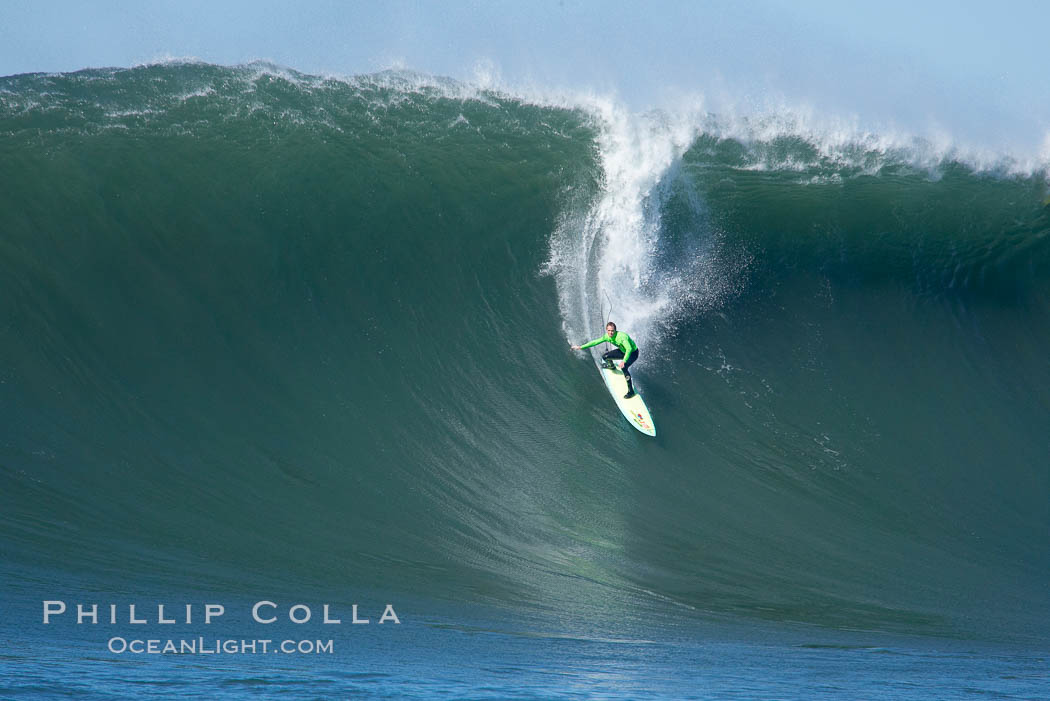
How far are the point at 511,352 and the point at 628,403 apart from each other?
1.31 m

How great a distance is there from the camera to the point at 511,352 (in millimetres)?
9359

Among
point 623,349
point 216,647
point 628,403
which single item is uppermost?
point 623,349

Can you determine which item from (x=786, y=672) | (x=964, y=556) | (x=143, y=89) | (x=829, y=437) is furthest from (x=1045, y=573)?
(x=143, y=89)

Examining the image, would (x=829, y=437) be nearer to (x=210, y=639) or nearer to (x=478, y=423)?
(x=478, y=423)

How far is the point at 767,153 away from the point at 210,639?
9.06m

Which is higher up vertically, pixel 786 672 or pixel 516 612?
pixel 516 612

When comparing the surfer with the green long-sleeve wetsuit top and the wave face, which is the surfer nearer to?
the green long-sleeve wetsuit top

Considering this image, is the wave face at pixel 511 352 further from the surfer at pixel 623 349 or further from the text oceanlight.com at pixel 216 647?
the text oceanlight.com at pixel 216 647

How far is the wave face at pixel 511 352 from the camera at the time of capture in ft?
22.6

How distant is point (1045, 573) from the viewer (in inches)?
299

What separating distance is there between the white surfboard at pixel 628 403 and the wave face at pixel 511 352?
167 millimetres

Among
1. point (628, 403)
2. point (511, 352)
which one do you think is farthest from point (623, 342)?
point (511, 352)

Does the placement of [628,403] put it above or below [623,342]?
below

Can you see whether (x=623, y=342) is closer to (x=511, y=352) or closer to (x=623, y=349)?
(x=623, y=349)
